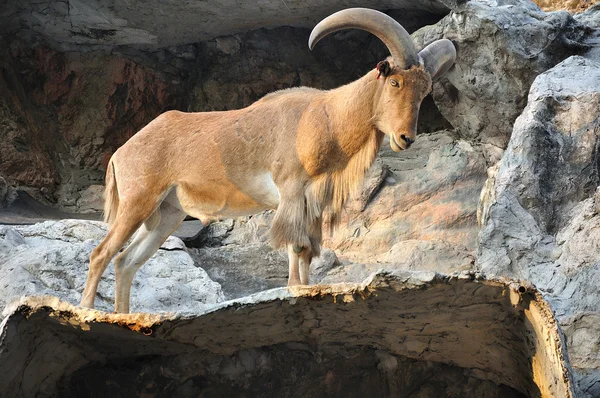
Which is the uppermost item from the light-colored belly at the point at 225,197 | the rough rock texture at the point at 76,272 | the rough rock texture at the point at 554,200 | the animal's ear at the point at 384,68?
Result: the animal's ear at the point at 384,68

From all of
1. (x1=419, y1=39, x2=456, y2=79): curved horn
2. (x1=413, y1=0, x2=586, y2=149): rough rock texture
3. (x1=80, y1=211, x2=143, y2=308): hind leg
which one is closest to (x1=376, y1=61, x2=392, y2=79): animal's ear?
(x1=419, y1=39, x2=456, y2=79): curved horn

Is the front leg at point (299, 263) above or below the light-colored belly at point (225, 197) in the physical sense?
below

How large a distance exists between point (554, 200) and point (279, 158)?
190cm

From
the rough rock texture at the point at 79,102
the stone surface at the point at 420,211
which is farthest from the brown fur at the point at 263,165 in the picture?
the rough rock texture at the point at 79,102

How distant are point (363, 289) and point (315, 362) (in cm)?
67

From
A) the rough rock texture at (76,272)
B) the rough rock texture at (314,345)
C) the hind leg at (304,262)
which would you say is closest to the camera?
the rough rock texture at (314,345)

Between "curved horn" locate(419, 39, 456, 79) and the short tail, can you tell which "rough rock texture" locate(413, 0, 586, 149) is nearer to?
"curved horn" locate(419, 39, 456, 79)

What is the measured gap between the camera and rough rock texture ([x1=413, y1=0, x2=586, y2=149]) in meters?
7.95

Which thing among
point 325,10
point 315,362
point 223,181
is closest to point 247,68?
point 325,10

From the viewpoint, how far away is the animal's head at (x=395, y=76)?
6.18 metres

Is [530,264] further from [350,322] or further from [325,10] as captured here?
[325,10]

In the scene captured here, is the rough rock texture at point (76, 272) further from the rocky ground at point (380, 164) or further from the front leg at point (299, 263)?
the front leg at point (299, 263)

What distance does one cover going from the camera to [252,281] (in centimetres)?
830

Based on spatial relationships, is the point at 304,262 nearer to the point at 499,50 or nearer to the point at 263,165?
the point at 263,165
